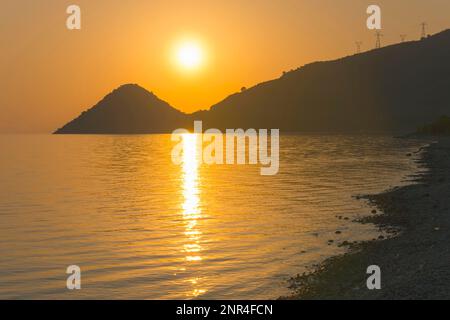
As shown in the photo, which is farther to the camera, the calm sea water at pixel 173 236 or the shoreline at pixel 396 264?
the calm sea water at pixel 173 236

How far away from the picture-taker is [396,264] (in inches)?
828

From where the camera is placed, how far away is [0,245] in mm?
28578

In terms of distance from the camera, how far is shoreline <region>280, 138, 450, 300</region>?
17.1 metres

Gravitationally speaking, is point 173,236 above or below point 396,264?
below

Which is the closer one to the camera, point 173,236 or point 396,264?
point 396,264

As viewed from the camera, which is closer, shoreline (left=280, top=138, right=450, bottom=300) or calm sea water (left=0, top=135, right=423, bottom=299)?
shoreline (left=280, top=138, right=450, bottom=300)

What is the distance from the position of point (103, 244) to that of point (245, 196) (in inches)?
884

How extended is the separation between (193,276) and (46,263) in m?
7.41

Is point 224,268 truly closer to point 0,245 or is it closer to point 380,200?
point 0,245

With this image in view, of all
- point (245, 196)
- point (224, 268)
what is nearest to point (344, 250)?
point (224, 268)

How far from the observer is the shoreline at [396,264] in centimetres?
1708
